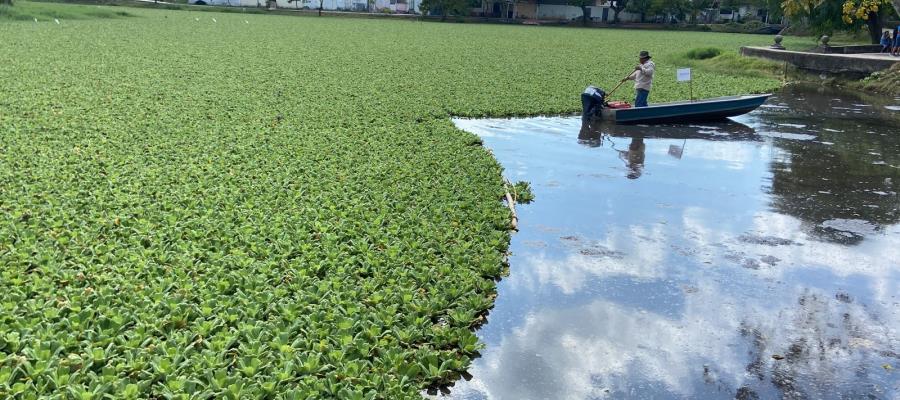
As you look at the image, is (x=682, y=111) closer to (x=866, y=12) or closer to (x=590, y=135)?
(x=590, y=135)

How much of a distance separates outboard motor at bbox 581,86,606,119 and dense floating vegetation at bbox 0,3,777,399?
1.36 metres

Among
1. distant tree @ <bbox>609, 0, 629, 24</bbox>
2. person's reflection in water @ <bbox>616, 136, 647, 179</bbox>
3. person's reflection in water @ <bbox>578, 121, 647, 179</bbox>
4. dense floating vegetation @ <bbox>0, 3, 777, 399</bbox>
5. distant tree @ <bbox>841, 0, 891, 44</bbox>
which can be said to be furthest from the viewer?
distant tree @ <bbox>609, 0, 629, 24</bbox>

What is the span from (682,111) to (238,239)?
960 centimetres

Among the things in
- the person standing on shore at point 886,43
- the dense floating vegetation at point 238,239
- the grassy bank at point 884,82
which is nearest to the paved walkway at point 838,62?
the grassy bank at point 884,82

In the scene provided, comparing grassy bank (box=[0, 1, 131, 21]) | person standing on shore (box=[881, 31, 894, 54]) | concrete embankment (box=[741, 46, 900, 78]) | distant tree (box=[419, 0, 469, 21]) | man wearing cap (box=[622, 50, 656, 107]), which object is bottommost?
man wearing cap (box=[622, 50, 656, 107])

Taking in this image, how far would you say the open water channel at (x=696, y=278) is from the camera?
15.9 ft

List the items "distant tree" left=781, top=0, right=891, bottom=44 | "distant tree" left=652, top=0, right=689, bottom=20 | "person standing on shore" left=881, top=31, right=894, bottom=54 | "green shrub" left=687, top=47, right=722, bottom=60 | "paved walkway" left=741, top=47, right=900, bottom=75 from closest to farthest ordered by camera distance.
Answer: "paved walkway" left=741, top=47, right=900, bottom=75
"distant tree" left=781, top=0, right=891, bottom=44
"person standing on shore" left=881, top=31, right=894, bottom=54
"green shrub" left=687, top=47, right=722, bottom=60
"distant tree" left=652, top=0, right=689, bottom=20

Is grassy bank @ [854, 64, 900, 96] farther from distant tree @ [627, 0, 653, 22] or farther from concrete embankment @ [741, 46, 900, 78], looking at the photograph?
distant tree @ [627, 0, 653, 22]

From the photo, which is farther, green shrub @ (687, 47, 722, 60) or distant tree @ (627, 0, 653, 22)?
distant tree @ (627, 0, 653, 22)

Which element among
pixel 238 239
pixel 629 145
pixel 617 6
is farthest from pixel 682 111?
pixel 617 6

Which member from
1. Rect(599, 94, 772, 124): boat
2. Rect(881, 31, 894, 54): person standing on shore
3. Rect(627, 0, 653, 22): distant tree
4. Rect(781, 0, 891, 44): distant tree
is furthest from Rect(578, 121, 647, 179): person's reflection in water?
Rect(627, 0, 653, 22): distant tree

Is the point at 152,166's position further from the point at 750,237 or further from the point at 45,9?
the point at 45,9

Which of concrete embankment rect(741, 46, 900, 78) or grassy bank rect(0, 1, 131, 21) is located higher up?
grassy bank rect(0, 1, 131, 21)

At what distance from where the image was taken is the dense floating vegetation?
173 inches
